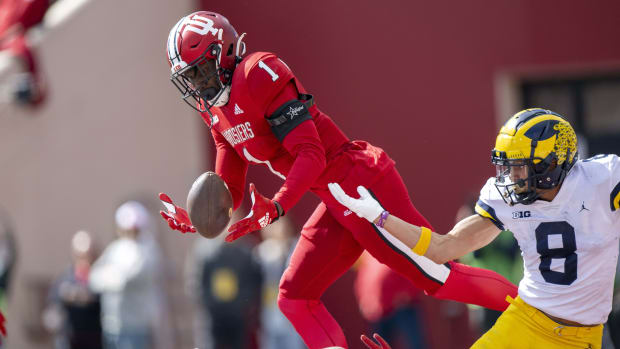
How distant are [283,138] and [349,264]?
69 centimetres

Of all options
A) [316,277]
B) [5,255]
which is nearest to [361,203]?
[316,277]

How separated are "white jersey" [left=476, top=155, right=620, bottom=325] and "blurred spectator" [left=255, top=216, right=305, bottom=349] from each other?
4.89 meters

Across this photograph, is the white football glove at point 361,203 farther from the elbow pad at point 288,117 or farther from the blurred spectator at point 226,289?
the blurred spectator at point 226,289

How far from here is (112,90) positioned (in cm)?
1061

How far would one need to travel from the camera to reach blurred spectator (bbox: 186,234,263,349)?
8938 mm

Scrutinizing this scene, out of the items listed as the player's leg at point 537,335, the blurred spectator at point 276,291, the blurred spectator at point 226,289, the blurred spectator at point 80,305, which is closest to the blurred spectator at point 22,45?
the blurred spectator at point 80,305

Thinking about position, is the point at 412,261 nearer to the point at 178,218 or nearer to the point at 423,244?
the point at 423,244

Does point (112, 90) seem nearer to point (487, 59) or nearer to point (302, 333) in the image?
point (487, 59)

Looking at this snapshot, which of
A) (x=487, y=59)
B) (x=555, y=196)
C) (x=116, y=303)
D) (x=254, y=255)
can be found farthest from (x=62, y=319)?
(x=555, y=196)

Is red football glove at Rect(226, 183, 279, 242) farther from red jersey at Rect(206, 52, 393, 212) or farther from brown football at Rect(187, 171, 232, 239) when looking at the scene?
brown football at Rect(187, 171, 232, 239)

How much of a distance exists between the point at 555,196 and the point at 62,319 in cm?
585

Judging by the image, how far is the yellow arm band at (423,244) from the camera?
14.7 feet

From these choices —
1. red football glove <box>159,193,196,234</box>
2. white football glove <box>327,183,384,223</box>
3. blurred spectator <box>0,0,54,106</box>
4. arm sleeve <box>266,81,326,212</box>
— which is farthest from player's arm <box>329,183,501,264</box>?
blurred spectator <box>0,0,54,106</box>

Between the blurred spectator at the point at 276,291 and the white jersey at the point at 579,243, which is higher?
the white jersey at the point at 579,243
